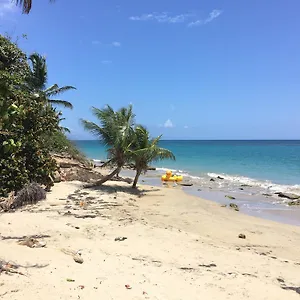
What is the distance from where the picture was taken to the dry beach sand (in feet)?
15.0

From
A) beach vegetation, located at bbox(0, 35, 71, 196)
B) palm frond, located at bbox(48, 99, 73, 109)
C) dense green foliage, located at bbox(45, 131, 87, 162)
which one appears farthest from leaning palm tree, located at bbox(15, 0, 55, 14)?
palm frond, located at bbox(48, 99, 73, 109)

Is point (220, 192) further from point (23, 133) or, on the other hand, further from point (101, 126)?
point (23, 133)

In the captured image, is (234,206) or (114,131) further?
(114,131)

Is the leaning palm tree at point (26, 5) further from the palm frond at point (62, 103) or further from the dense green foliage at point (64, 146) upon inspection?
the palm frond at point (62, 103)

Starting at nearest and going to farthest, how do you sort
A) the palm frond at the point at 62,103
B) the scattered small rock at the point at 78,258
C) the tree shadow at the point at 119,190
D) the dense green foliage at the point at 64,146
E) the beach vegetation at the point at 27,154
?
the scattered small rock at the point at 78,258 < the beach vegetation at the point at 27,154 < the tree shadow at the point at 119,190 < the dense green foliage at the point at 64,146 < the palm frond at the point at 62,103

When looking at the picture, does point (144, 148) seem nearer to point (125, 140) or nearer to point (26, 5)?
point (125, 140)

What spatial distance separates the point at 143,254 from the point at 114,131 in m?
9.60

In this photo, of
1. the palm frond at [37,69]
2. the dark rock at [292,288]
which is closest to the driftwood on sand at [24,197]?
the dark rock at [292,288]

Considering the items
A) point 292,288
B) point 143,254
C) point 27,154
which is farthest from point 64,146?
point 292,288

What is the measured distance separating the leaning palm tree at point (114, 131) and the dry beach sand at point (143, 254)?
13.4 ft

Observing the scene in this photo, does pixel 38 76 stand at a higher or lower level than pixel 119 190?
higher

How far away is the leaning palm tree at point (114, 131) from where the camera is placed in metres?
15.3

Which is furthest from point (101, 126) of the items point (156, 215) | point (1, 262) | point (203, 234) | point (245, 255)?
point (1, 262)

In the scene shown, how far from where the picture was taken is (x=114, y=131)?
15.4 meters
